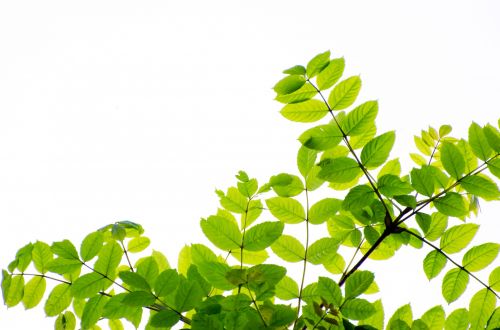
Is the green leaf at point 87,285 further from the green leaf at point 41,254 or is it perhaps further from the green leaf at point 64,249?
the green leaf at point 41,254

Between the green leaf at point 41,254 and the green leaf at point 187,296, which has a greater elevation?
the green leaf at point 41,254

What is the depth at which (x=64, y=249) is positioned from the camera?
152cm

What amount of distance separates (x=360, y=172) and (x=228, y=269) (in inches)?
19.6

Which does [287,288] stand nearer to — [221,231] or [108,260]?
[221,231]

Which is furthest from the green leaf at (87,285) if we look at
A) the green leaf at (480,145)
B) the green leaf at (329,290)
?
the green leaf at (480,145)

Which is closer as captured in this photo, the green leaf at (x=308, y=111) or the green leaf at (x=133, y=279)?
the green leaf at (x=133, y=279)

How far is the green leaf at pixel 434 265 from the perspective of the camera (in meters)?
1.51

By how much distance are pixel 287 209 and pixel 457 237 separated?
534mm

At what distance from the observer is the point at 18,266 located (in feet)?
5.31

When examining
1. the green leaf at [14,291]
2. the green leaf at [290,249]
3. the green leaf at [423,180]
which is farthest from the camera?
the green leaf at [14,291]

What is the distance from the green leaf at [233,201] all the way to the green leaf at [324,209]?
0.73 feet

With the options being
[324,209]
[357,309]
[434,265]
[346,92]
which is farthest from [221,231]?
[434,265]

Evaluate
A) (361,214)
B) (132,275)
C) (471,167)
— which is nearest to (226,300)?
(132,275)

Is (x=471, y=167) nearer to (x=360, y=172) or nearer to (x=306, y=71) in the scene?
(x=360, y=172)
